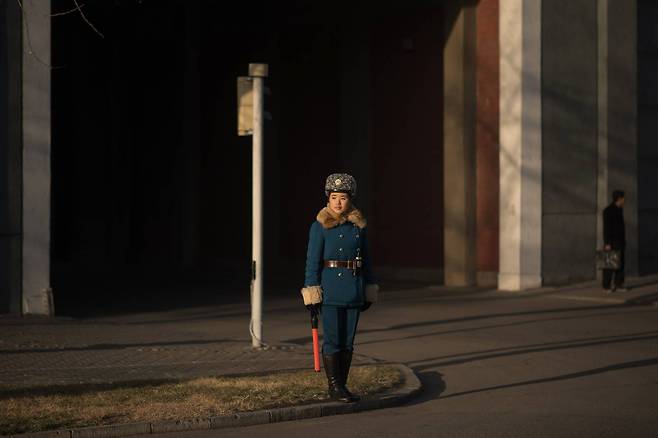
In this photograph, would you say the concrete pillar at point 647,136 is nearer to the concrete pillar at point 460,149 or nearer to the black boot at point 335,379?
the concrete pillar at point 460,149

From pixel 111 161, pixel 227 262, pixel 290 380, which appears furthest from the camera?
pixel 111 161

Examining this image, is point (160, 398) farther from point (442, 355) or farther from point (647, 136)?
point (647, 136)

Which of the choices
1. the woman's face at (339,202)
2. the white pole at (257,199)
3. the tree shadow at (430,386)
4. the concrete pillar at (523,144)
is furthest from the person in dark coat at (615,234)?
the woman's face at (339,202)

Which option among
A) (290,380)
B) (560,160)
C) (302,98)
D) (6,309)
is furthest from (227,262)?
(290,380)

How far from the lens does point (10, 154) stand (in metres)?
16.8

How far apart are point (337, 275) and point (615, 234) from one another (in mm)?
12577

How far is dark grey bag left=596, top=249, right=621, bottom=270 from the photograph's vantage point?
2159 cm

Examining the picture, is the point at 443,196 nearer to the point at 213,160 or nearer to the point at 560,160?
the point at 560,160

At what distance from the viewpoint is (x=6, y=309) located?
663 inches

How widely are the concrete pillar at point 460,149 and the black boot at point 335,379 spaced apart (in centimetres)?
1398

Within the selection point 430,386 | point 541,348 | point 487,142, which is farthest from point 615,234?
point 430,386

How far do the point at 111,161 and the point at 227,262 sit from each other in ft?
16.3

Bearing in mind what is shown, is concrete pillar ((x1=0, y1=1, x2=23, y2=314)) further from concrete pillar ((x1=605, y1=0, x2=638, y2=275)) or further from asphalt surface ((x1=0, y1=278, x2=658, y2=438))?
concrete pillar ((x1=605, y1=0, x2=638, y2=275))

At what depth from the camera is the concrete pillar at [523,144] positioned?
22.6 m
